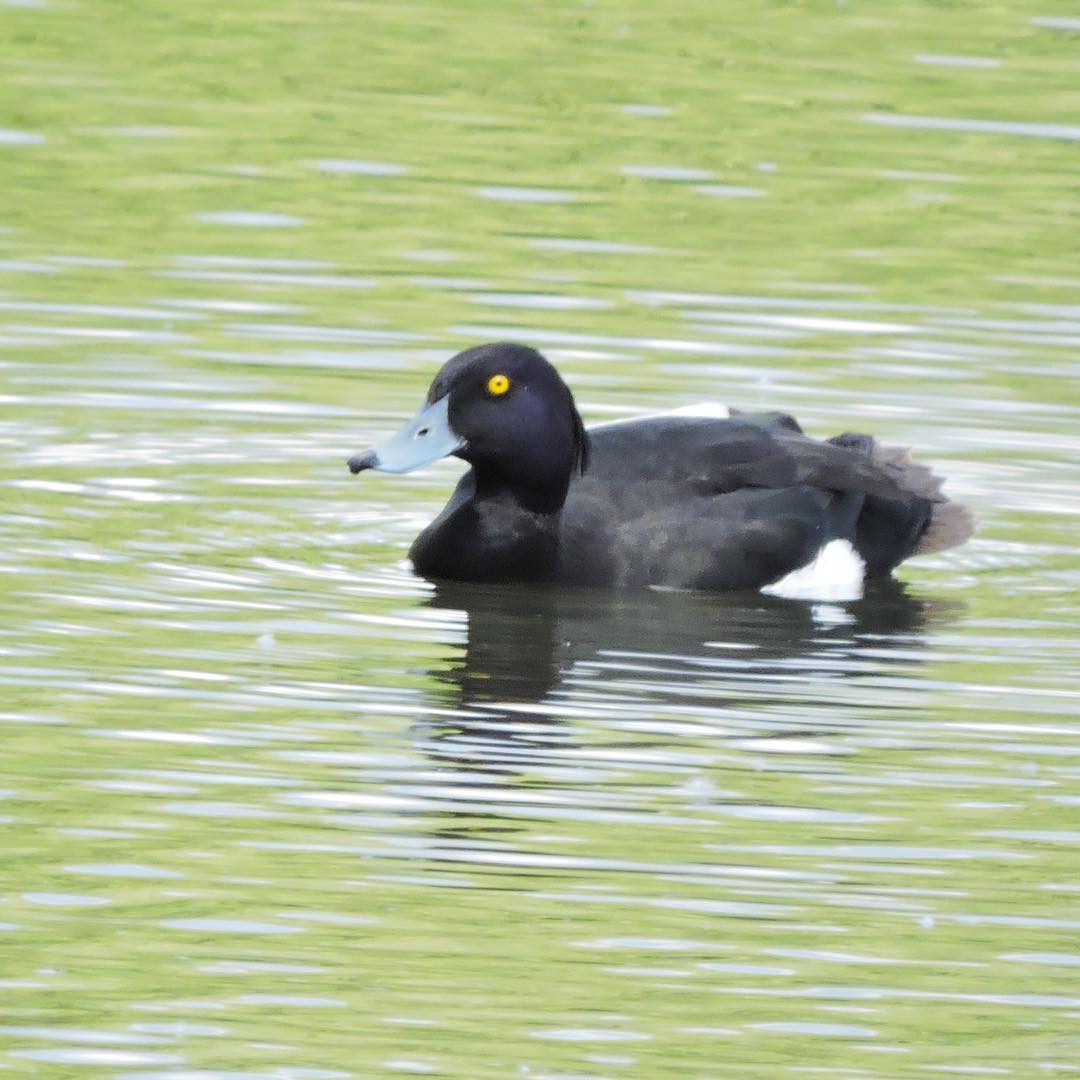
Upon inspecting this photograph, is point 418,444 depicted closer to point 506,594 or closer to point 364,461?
point 364,461

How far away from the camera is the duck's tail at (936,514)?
37.5ft

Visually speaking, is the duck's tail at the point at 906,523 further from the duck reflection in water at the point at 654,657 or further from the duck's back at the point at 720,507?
the duck reflection in water at the point at 654,657

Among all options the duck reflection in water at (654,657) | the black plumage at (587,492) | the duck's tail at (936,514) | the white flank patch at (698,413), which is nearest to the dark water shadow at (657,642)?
the duck reflection in water at (654,657)

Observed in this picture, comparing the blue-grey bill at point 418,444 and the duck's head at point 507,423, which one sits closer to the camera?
the blue-grey bill at point 418,444

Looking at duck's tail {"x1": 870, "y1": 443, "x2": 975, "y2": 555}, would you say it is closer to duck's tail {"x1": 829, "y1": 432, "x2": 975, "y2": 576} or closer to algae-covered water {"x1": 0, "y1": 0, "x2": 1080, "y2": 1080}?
duck's tail {"x1": 829, "y1": 432, "x2": 975, "y2": 576}

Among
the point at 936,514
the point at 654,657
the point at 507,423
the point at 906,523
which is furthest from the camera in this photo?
the point at 936,514

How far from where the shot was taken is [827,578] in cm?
1115

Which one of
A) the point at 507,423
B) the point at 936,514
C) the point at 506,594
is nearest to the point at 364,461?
the point at 507,423

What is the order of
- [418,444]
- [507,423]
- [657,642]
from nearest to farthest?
Answer: [657,642] → [418,444] → [507,423]

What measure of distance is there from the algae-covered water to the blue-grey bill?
0.39m

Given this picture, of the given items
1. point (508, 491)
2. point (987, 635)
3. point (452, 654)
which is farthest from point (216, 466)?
point (987, 635)

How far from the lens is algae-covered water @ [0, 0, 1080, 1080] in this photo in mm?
6777

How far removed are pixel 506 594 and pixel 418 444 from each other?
581 millimetres

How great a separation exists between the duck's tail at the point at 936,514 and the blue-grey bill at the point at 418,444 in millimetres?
1700
